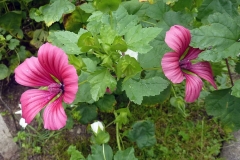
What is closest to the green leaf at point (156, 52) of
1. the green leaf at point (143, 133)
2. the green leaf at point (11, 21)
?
the green leaf at point (143, 133)

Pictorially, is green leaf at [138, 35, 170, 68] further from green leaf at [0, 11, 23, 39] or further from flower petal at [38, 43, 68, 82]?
green leaf at [0, 11, 23, 39]

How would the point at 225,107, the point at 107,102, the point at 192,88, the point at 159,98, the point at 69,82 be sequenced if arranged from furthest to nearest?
1. the point at 107,102
2. the point at 159,98
3. the point at 225,107
4. the point at 192,88
5. the point at 69,82

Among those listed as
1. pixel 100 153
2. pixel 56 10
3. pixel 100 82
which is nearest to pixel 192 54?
pixel 100 82

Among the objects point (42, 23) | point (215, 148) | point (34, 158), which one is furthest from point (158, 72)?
point (42, 23)

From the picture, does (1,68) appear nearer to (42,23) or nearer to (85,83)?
(42,23)

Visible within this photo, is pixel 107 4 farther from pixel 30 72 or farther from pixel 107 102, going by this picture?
pixel 107 102

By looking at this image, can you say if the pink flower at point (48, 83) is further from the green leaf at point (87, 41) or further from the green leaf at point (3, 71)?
the green leaf at point (3, 71)
